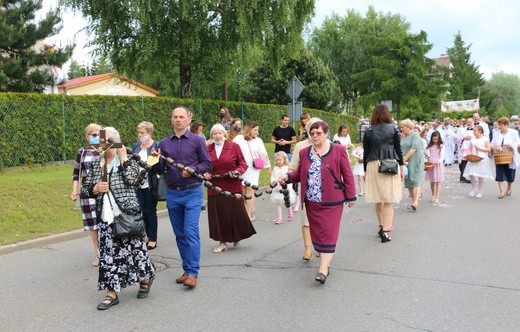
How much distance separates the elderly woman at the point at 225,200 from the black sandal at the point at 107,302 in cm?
243

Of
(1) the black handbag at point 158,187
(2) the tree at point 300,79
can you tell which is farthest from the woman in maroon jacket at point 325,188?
(2) the tree at point 300,79

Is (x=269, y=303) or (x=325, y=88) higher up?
(x=325, y=88)

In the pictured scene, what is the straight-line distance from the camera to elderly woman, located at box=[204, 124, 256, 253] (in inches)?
300

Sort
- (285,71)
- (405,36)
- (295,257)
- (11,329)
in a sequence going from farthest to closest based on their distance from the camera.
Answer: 1. (405,36)
2. (285,71)
3. (295,257)
4. (11,329)

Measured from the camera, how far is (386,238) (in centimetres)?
814

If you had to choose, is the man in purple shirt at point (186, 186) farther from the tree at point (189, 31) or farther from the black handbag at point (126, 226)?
the tree at point (189, 31)

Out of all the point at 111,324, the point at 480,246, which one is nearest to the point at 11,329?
the point at 111,324

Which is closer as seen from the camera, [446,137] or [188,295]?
[188,295]

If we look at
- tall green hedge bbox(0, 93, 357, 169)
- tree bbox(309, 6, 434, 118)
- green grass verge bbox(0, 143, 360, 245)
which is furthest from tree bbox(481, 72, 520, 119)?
green grass verge bbox(0, 143, 360, 245)

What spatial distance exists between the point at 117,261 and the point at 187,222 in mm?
862

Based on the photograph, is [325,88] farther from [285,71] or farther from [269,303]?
[269,303]

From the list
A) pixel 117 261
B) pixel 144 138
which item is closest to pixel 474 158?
pixel 144 138

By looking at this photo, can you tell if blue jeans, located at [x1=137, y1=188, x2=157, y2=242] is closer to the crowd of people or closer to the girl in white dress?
the crowd of people

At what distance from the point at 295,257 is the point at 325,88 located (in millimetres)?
31037
